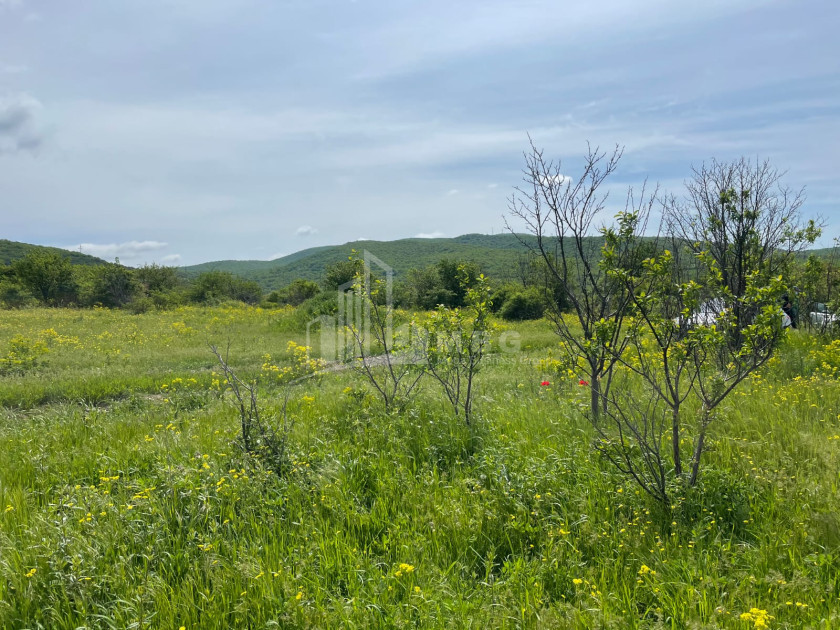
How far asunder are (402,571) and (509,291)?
23698 millimetres

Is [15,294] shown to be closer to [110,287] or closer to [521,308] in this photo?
[110,287]

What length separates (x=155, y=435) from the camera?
4648mm

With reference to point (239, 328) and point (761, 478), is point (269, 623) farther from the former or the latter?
point (239, 328)

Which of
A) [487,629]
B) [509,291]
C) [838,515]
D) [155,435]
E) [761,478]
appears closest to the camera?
[487,629]

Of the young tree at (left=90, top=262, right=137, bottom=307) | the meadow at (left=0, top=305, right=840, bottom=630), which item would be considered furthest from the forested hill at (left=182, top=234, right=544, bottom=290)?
the meadow at (left=0, top=305, right=840, bottom=630)

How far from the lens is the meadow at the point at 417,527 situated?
240 cm

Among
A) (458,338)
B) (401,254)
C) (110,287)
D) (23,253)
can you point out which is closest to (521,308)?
(458,338)

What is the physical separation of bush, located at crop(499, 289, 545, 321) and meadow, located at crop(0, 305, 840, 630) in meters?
18.8

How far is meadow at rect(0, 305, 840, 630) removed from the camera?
2.40 metres

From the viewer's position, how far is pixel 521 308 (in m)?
24.5

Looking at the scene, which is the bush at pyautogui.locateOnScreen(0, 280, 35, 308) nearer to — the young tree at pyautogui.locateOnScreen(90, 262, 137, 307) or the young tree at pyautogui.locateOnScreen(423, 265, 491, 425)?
the young tree at pyautogui.locateOnScreen(90, 262, 137, 307)

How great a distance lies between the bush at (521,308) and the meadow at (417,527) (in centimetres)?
1882

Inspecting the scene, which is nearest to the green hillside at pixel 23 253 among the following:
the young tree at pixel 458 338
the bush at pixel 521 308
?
the bush at pixel 521 308

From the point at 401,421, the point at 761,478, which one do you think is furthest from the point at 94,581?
the point at 761,478
